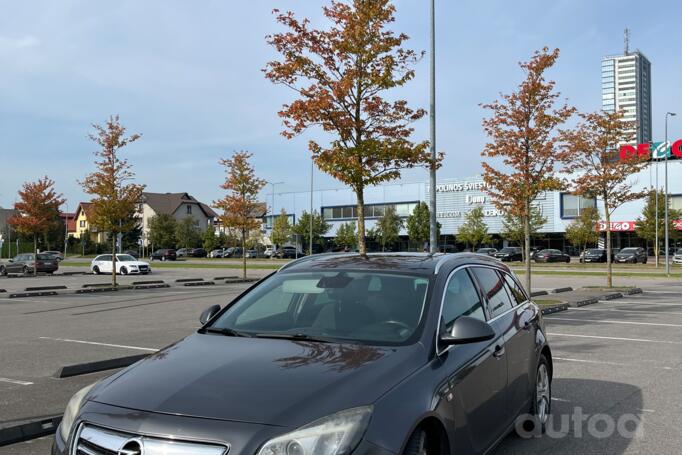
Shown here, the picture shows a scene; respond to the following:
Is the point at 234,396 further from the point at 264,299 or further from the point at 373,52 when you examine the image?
the point at 373,52

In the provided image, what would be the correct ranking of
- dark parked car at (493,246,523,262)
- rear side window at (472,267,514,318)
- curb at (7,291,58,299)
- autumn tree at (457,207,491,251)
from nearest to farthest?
rear side window at (472,267,514,318) → curb at (7,291,58,299) → dark parked car at (493,246,523,262) → autumn tree at (457,207,491,251)

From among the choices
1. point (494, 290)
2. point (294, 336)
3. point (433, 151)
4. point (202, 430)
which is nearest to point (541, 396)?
point (494, 290)

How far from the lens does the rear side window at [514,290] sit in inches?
211

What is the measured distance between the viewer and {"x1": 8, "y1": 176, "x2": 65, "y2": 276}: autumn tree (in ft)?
118

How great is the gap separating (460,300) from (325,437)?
1.87m

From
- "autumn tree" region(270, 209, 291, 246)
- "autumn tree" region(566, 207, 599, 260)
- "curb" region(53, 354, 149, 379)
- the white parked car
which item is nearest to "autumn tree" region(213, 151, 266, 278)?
the white parked car

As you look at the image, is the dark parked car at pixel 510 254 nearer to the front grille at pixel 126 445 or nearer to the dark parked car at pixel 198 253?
the dark parked car at pixel 198 253

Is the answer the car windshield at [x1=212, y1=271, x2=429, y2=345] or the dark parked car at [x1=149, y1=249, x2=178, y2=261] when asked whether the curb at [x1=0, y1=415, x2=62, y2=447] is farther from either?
the dark parked car at [x1=149, y1=249, x2=178, y2=261]

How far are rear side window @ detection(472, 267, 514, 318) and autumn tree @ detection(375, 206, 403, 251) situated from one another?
73.4 m

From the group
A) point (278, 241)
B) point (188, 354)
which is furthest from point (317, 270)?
point (278, 241)

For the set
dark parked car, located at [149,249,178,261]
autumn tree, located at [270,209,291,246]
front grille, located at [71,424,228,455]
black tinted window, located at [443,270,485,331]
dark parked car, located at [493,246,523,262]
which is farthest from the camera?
autumn tree, located at [270,209,291,246]

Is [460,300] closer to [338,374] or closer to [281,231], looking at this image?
[338,374]

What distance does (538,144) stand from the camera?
56.3 ft

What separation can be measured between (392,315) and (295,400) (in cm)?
118
